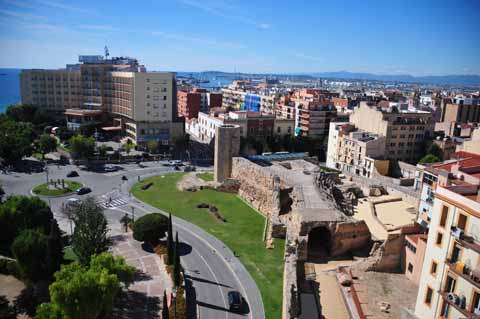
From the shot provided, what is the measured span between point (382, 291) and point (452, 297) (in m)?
12.1

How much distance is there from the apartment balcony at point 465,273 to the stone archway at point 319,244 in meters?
18.1

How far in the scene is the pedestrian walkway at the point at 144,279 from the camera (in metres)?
29.6

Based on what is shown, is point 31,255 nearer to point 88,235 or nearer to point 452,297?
point 88,235

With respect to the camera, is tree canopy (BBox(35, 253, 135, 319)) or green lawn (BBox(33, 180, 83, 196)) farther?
green lawn (BBox(33, 180, 83, 196))

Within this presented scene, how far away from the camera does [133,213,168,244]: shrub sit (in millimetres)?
39875

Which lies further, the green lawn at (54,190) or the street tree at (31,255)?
the green lawn at (54,190)

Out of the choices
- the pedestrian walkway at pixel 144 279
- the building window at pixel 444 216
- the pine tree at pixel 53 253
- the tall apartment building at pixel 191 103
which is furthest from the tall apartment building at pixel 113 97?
the building window at pixel 444 216

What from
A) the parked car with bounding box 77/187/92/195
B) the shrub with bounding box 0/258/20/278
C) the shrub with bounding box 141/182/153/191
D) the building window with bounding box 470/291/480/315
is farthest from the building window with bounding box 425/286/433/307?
the parked car with bounding box 77/187/92/195

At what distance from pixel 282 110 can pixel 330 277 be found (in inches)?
3200

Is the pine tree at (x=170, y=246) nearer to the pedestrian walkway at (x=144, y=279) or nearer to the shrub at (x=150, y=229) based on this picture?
the pedestrian walkway at (x=144, y=279)

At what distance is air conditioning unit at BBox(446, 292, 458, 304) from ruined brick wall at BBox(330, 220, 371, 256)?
58.3ft

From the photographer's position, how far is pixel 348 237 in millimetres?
40094

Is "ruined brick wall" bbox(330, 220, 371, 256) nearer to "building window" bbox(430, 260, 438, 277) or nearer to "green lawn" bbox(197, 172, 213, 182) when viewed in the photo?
"building window" bbox(430, 260, 438, 277)

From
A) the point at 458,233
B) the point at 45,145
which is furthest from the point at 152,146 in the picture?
the point at 458,233
